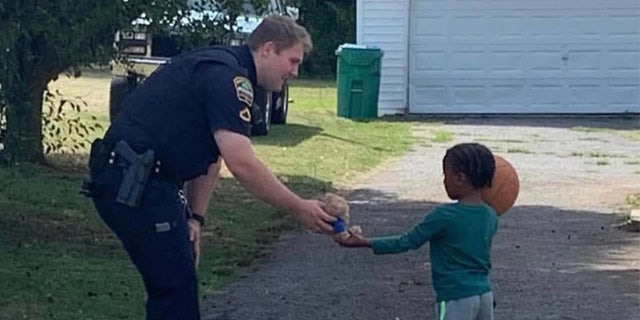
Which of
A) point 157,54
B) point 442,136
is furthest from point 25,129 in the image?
point 442,136

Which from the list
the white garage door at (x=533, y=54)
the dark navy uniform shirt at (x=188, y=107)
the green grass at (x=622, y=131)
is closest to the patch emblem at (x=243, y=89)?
the dark navy uniform shirt at (x=188, y=107)

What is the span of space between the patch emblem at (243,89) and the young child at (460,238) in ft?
2.48

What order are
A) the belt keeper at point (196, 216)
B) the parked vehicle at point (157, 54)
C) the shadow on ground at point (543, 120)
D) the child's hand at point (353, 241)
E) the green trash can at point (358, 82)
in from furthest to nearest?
the green trash can at point (358, 82) < the shadow on ground at point (543, 120) < the parked vehicle at point (157, 54) < the belt keeper at point (196, 216) < the child's hand at point (353, 241)

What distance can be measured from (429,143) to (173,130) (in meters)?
16.1

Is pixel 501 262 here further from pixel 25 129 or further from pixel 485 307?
pixel 485 307

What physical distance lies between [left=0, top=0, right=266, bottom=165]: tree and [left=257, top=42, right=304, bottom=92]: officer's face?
4532 millimetres

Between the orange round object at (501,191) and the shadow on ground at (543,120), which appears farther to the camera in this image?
the shadow on ground at (543,120)

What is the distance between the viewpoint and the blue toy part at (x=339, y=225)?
5.99 m

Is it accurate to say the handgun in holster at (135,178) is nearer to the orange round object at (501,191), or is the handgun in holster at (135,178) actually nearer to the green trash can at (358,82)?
the orange round object at (501,191)

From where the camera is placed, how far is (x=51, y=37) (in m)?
11.3

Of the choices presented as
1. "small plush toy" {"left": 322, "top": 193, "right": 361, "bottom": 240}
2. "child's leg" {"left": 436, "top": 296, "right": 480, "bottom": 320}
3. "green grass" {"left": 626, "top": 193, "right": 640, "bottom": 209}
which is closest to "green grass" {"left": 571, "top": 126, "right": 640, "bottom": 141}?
"green grass" {"left": 626, "top": 193, "right": 640, "bottom": 209}

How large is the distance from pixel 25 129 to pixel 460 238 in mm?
7667

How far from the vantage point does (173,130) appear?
5961 millimetres

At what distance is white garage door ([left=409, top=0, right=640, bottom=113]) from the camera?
90.4ft
